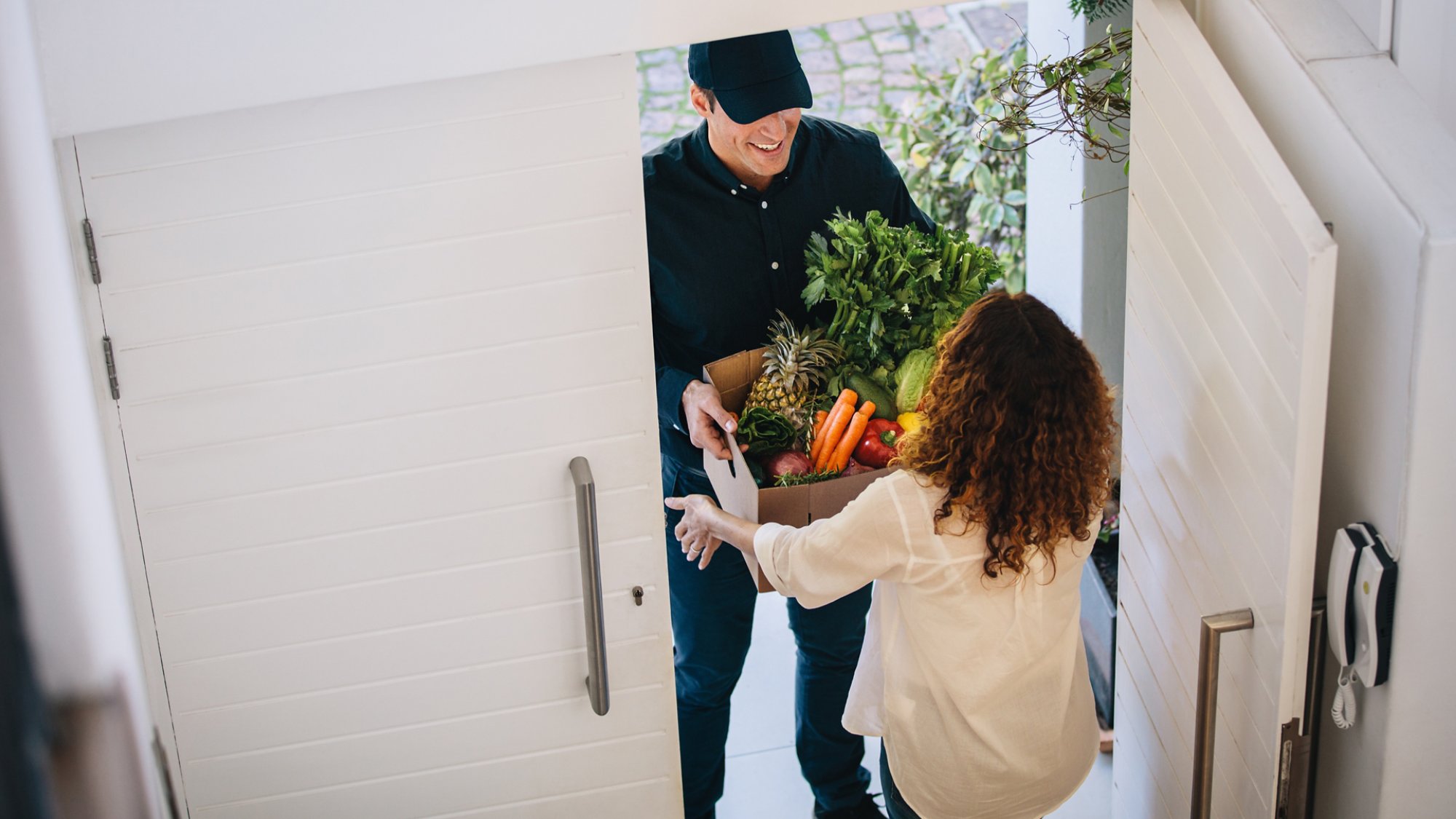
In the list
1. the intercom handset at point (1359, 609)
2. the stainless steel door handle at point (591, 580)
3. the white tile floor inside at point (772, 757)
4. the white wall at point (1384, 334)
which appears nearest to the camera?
the white wall at point (1384, 334)

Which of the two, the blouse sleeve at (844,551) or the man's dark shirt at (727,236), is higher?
the man's dark shirt at (727,236)

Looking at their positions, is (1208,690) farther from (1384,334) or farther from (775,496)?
(775,496)

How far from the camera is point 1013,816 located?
2146 mm

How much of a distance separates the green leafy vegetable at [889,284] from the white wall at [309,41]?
1.98 feet

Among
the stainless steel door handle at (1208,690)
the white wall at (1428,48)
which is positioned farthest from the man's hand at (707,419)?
the white wall at (1428,48)

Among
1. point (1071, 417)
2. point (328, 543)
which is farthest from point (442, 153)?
point (1071, 417)

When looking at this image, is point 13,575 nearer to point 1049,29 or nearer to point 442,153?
point 442,153

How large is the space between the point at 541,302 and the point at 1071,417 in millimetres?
874

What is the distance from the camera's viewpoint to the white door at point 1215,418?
1.64 metres

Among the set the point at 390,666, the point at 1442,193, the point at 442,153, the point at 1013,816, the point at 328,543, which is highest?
the point at 442,153

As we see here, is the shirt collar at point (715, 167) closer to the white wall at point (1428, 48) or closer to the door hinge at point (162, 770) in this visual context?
the white wall at point (1428, 48)

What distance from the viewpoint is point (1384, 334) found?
1625mm

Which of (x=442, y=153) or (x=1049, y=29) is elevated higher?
(x=1049, y=29)

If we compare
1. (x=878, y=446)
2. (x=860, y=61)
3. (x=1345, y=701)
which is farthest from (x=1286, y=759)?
(x=860, y=61)
